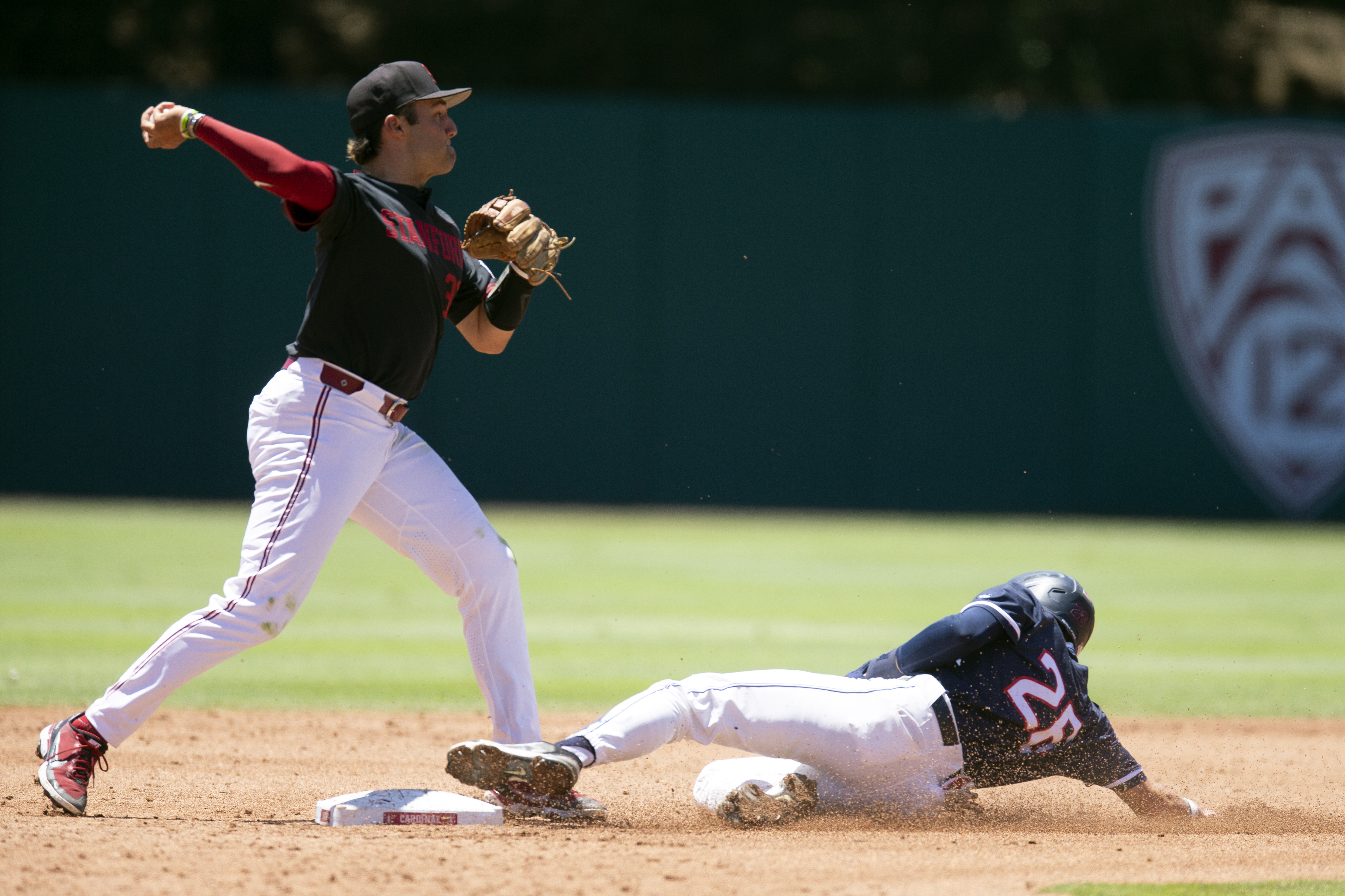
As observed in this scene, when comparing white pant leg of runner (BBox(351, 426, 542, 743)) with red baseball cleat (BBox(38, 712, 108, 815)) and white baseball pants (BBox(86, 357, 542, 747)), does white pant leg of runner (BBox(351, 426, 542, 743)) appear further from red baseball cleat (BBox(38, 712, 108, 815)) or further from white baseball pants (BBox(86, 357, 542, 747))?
red baseball cleat (BBox(38, 712, 108, 815))

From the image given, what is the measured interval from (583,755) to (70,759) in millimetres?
1415

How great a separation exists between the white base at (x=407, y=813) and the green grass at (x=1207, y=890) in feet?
5.16

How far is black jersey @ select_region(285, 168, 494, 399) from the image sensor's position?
4.00 metres

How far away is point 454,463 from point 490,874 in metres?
13.1

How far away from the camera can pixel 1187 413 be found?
53.4ft

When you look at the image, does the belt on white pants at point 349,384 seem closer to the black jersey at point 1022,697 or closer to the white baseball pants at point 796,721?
the white baseball pants at point 796,721

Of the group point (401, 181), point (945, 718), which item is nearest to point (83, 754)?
point (401, 181)

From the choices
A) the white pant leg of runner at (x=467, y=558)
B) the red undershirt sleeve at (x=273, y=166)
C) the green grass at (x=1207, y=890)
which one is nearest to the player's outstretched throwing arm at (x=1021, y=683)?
the green grass at (x=1207, y=890)

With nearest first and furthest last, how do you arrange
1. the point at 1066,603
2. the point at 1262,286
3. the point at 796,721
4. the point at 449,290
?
the point at 796,721 < the point at 1066,603 < the point at 449,290 < the point at 1262,286

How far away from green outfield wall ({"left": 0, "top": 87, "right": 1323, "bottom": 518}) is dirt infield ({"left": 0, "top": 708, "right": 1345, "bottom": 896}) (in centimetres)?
1089

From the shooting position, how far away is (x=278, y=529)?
12.8 ft

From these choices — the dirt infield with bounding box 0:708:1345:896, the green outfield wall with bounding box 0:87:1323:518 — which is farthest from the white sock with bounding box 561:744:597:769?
the green outfield wall with bounding box 0:87:1323:518

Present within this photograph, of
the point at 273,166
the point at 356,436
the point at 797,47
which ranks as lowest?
the point at 356,436

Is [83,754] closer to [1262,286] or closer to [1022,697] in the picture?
[1022,697]
